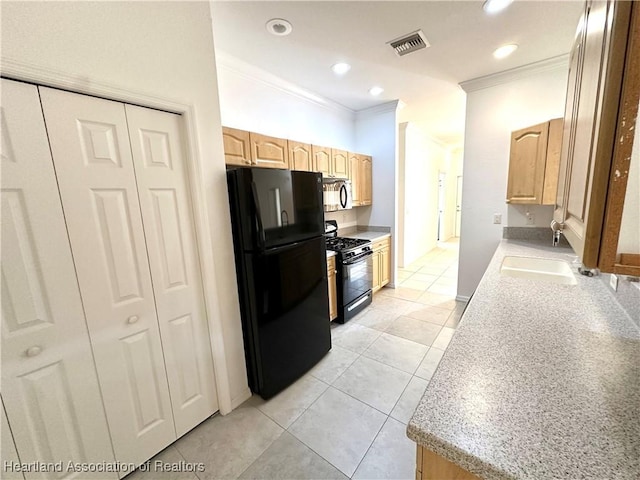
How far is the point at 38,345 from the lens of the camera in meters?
1.14

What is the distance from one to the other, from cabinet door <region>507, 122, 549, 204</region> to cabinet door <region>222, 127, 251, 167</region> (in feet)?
8.75

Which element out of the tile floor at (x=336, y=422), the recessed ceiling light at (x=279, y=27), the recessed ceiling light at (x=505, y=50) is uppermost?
the recessed ceiling light at (x=279, y=27)

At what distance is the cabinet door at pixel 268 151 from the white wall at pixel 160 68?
604 mm

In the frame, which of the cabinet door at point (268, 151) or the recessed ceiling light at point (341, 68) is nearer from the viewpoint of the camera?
the cabinet door at point (268, 151)

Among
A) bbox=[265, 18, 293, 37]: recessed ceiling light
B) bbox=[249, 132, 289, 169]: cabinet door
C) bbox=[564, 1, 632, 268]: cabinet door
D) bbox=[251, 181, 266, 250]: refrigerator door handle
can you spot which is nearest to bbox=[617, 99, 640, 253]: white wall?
bbox=[564, 1, 632, 268]: cabinet door

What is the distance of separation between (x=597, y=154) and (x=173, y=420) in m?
2.31

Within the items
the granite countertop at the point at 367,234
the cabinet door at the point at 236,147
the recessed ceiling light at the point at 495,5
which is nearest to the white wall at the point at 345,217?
the granite countertop at the point at 367,234

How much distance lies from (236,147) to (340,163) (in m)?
1.55

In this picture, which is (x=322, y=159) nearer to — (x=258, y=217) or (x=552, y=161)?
(x=258, y=217)

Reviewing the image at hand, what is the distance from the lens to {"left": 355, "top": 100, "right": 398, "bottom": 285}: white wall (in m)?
3.75

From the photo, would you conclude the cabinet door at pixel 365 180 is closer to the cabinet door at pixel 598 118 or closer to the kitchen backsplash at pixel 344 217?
the kitchen backsplash at pixel 344 217

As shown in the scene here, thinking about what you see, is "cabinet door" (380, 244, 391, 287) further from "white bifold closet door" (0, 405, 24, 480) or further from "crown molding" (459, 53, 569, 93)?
"white bifold closet door" (0, 405, 24, 480)

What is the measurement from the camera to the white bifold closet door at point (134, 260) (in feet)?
4.03

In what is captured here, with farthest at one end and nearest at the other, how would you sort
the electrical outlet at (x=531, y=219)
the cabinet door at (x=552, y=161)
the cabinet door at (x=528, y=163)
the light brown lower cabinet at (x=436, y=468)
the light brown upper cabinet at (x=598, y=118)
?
1. the electrical outlet at (x=531, y=219)
2. the cabinet door at (x=528, y=163)
3. the cabinet door at (x=552, y=161)
4. the light brown lower cabinet at (x=436, y=468)
5. the light brown upper cabinet at (x=598, y=118)
